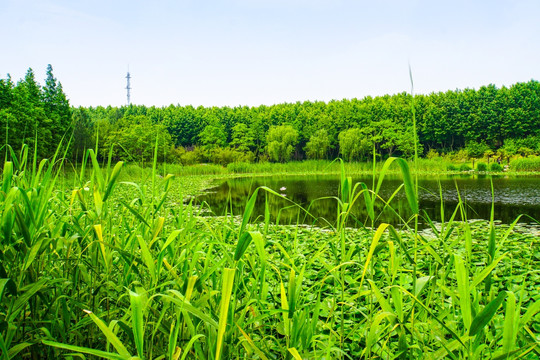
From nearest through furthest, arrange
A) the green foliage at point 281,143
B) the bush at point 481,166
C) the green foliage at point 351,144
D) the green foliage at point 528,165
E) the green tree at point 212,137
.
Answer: the green foliage at point 528,165, the bush at point 481,166, the green foliage at point 351,144, the green foliage at point 281,143, the green tree at point 212,137

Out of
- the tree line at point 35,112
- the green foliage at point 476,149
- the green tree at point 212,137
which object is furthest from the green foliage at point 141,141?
the green foliage at point 476,149

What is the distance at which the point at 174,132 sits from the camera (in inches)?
1307

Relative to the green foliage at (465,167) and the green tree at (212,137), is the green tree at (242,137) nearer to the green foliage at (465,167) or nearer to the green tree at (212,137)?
the green tree at (212,137)

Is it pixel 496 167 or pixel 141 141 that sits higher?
pixel 141 141

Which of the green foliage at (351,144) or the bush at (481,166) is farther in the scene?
the green foliage at (351,144)

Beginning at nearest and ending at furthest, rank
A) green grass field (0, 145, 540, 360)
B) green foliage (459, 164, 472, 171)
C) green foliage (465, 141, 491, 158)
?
1. green grass field (0, 145, 540, 360)
2. green foliage (459, 164, 472, 171)
3. green foliage (465, 141, 491, 158)

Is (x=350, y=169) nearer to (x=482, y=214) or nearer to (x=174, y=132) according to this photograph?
(x=482, y=214)

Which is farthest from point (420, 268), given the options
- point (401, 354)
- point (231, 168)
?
point (231, 168)

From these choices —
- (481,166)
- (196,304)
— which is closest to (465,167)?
(481,166)

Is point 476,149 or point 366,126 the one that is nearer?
point 476,149

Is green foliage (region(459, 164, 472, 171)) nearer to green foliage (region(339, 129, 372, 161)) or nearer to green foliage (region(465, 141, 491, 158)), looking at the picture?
green foliage (region(339, 129, 372, 161))

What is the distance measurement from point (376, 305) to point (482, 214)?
482cm

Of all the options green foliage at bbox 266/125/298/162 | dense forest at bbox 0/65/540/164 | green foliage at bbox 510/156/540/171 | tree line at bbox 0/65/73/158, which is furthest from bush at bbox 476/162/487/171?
tree line at bbox 0/65/73/158

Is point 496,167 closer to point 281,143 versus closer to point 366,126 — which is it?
point 366,126
